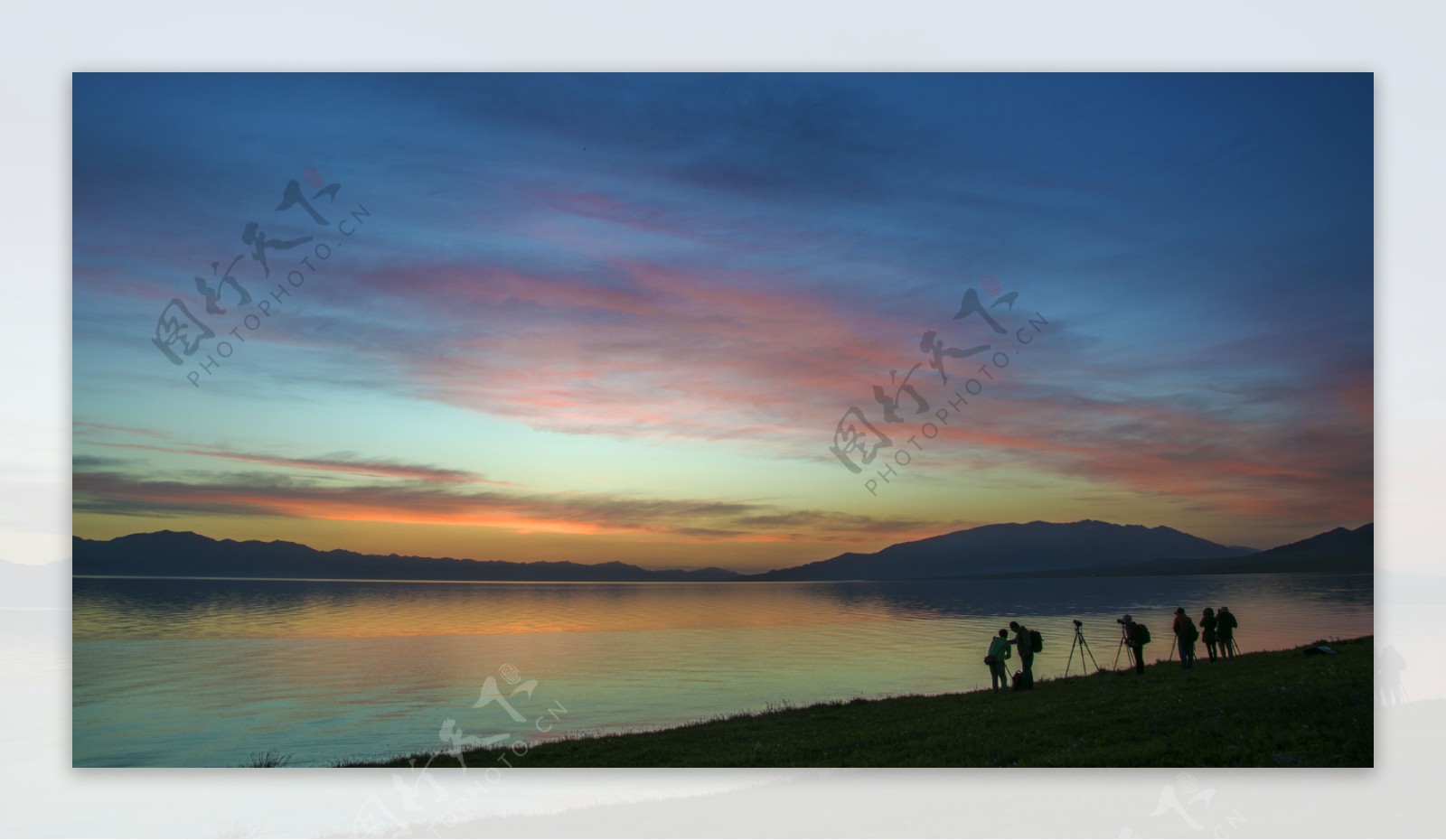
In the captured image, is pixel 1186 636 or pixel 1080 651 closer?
pixel 1186 636

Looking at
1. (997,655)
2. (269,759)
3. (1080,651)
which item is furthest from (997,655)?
(269,759)

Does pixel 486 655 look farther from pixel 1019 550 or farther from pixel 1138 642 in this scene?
pixel 1138 642

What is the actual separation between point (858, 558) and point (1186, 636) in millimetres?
5427

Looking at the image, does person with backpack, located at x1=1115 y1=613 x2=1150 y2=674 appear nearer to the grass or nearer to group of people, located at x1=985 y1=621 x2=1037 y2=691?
group of people, located at x1=985 y1=621 x2=1037 y2=691

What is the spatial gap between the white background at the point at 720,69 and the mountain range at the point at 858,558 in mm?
667

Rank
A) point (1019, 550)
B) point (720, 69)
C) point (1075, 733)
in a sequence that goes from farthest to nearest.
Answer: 1. point (1019, 550)
2. point (720, 69)
3. point (1075, 733)

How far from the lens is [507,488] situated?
11.0 metres

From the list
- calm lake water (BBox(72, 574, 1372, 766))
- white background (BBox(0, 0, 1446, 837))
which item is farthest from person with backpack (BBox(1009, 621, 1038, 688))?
white background (BBox(0, 0, 1446, 837))

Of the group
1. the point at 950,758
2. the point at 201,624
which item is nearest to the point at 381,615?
the point at 201,624

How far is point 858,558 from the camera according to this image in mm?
13430

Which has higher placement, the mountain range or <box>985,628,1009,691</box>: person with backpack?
the mountain range

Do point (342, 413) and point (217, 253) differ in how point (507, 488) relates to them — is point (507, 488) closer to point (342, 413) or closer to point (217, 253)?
point (342, 413)

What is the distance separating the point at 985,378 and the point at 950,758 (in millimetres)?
4375

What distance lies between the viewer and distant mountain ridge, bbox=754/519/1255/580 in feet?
40.3
